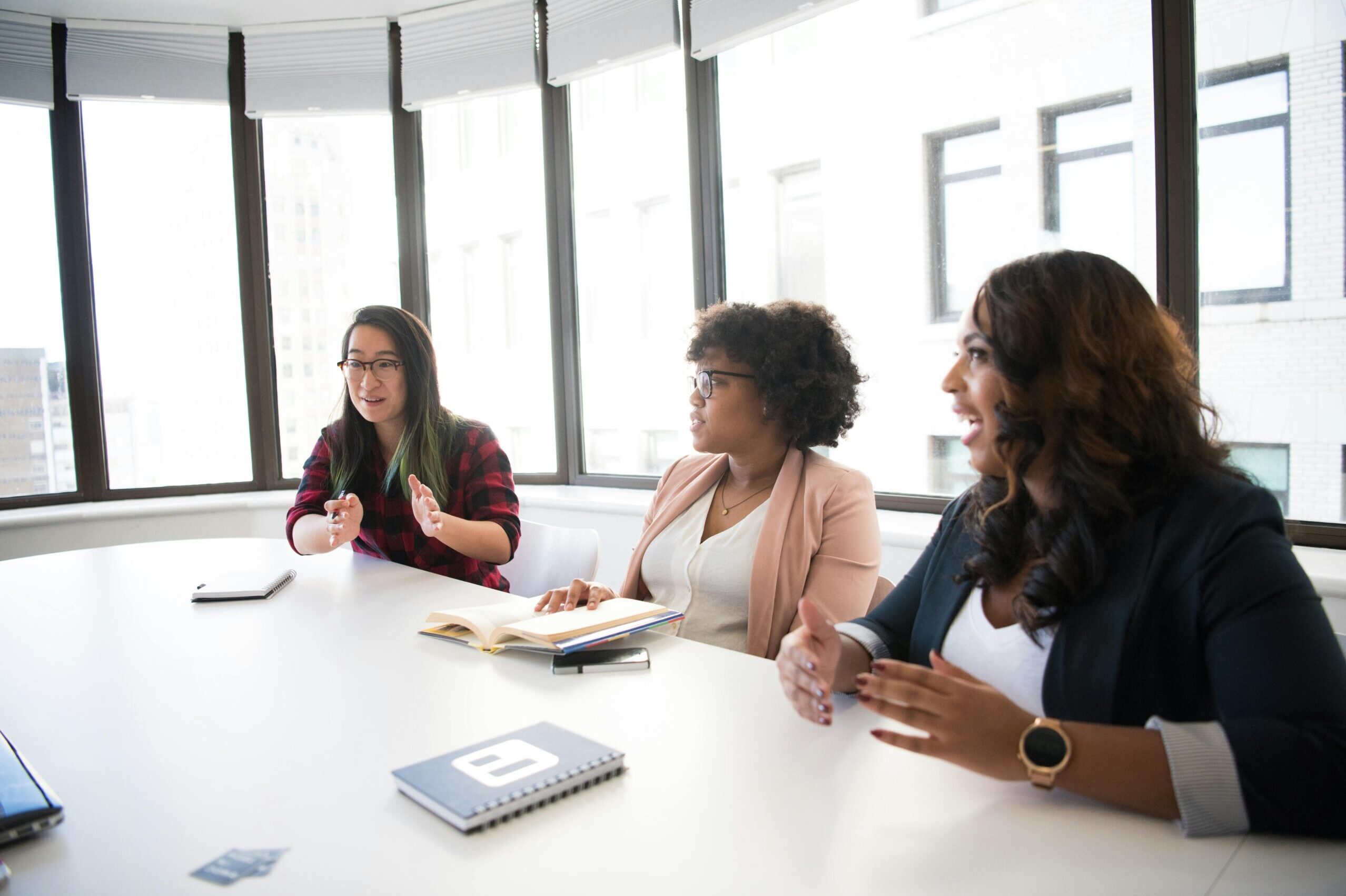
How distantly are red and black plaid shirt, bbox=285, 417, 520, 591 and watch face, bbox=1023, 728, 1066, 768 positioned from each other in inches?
67.6

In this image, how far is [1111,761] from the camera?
87 centimetres

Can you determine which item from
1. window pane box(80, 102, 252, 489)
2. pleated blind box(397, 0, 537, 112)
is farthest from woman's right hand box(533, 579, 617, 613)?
window pane box(80, 102, 252, 489)

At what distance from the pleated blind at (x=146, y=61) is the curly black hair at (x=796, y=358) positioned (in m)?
3.62

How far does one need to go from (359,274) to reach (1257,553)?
4.54 meters

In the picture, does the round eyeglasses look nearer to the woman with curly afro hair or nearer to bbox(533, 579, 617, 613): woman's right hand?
the woman with curly afro hair

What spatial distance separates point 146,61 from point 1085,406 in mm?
4880

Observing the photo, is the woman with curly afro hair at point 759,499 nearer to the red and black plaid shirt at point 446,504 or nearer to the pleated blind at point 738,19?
the red and black plaid shirt at point 446,504

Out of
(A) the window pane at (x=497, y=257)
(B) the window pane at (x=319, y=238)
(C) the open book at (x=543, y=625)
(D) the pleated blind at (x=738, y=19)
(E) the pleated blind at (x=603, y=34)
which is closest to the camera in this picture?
(C) the open book at (x=543, y=625)

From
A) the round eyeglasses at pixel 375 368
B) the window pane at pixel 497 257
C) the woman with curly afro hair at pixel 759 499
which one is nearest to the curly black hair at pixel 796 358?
the woman with curly afro hair at pixel 759 499

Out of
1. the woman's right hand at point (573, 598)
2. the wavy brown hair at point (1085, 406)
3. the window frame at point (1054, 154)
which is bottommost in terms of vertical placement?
the woman's right hand at point (573, 598)

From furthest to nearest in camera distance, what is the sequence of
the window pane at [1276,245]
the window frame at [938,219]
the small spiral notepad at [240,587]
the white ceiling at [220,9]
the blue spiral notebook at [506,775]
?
the white ceiling at [220,9] → the window frame at [938,219] → the window pane at [1276,245] → the small spiral notepad at [240,587] → the blue spiral notebook at [506,775]

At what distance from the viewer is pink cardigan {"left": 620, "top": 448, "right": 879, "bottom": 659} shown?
1.80m

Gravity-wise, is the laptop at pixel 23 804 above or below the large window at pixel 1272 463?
below

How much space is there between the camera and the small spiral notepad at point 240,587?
6.62 feet
